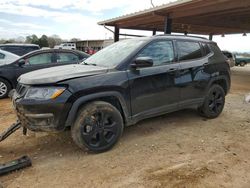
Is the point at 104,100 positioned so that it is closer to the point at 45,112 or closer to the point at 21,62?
the point at 45,112

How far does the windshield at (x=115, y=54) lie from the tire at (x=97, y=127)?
763 millimetres

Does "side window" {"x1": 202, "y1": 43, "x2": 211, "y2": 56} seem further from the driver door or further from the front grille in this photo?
the front grille

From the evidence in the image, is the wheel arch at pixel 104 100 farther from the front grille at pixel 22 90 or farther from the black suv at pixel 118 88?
the front grille at pixel 22 90

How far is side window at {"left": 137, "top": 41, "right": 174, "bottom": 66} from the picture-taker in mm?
4098

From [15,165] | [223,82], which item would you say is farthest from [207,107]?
[15,165]

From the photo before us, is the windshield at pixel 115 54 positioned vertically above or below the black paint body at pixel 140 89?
above

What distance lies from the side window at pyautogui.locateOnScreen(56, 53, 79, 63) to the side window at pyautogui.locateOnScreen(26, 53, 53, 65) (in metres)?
0.26

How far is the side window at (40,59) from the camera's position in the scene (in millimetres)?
7456

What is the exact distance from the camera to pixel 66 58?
7.91 metres

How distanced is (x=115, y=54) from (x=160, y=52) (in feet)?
2.66

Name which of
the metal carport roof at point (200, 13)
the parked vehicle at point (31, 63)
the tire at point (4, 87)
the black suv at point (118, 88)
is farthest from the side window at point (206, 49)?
the tire at point (4, 87)

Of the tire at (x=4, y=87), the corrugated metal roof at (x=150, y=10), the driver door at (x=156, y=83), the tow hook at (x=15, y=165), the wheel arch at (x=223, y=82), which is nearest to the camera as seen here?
the tow hook at (x=15, y=165)

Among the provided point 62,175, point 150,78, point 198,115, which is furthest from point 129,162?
point 198,115

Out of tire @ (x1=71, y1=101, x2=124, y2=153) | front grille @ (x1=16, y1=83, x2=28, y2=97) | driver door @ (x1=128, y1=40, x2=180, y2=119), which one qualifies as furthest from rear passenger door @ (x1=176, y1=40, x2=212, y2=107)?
front grille @ (x1=16, y1=83, x2=28, y2=97)
